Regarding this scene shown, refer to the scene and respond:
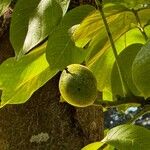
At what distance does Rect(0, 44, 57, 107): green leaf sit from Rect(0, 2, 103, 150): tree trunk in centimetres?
42

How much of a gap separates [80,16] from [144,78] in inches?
9.4

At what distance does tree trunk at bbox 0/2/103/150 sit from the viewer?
1.36 m

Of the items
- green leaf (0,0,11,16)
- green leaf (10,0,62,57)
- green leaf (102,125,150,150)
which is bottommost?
green leaf (102,125,150,150)

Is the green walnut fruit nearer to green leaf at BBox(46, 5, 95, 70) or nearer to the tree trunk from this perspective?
green leaf at BBox(46, 5, 95, 70)

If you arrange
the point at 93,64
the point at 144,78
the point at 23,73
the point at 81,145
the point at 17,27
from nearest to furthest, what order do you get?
the point at 144,78 < the point at 17,27 < the point at 23,73 < the point at 93,64 < the point at 81,145

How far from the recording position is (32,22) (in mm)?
739

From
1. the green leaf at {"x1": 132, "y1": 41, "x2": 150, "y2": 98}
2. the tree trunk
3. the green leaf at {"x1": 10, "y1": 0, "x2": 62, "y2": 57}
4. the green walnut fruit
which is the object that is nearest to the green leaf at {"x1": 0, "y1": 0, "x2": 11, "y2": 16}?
Answer: the green leaf at {"x1": 10, "y1": 0, "x2": 62, "y2": 57}

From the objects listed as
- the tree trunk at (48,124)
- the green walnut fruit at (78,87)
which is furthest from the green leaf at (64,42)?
the tree trunk at (48,124)

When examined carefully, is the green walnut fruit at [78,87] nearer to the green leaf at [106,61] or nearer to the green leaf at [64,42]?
the green leaf at [64,42]

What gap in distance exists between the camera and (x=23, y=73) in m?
0.93

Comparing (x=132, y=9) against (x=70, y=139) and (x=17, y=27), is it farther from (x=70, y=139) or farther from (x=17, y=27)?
(x=70, y=139)

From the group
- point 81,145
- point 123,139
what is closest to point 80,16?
point 123,139

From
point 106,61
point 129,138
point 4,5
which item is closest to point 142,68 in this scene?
point 129,138

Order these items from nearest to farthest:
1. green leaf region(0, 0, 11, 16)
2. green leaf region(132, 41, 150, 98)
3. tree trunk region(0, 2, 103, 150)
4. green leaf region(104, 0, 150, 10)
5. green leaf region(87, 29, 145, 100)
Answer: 1. green leaf region(132, 41, 150, 98)
2. green leaf region(0, 0, 11, 16)
3. green leaf region(104, 0, 150, 10)
4. green leaf region(87, 29, 145, 100)
5. tree trunk region(0, 2, 103, 150)
